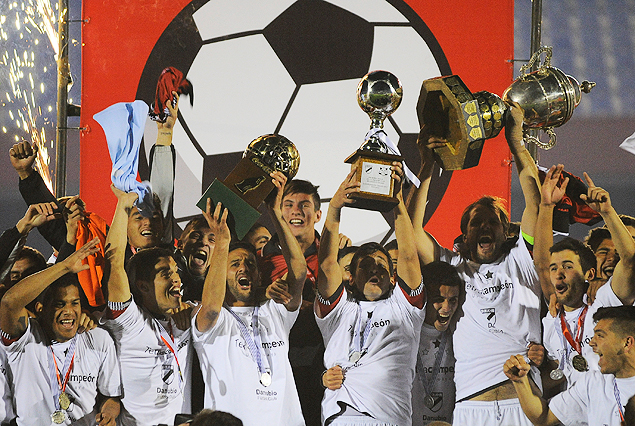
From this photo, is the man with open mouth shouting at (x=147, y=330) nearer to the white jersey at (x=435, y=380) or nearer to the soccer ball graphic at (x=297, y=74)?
the soccer ball graphic at (x=297, y=74)

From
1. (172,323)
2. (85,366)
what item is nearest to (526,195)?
(172,323)

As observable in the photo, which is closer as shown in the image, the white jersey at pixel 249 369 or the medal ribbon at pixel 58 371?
the medal ribbon at pixel 58 371

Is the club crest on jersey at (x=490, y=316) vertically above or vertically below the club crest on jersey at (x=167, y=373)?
above

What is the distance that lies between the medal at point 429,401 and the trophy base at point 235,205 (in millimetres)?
1132

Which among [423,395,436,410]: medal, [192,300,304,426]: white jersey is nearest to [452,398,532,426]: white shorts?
[423,395,436,410]: medal

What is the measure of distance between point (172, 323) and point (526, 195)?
174 cm

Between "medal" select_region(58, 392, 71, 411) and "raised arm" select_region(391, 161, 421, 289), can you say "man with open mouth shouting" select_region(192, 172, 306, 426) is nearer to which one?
"raised arm" select_region(391, 161, 421, 289)

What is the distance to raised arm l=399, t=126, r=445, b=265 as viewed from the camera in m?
3.14

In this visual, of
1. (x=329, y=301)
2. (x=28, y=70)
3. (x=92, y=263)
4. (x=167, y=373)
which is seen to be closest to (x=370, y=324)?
(x=329, y=301)

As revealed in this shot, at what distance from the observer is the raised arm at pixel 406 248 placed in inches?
122

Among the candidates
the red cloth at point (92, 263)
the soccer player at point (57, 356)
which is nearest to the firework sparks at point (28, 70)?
the red cloth at point (92, 263)

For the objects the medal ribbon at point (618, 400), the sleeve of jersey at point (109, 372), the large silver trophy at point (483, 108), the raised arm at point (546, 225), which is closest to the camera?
the large silver trophy at point (483, 108)

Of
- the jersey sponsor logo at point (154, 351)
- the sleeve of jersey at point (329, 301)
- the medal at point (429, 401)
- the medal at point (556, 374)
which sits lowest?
the medal at point (429, 401)

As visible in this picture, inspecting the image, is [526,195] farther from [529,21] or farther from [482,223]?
[529,21]
